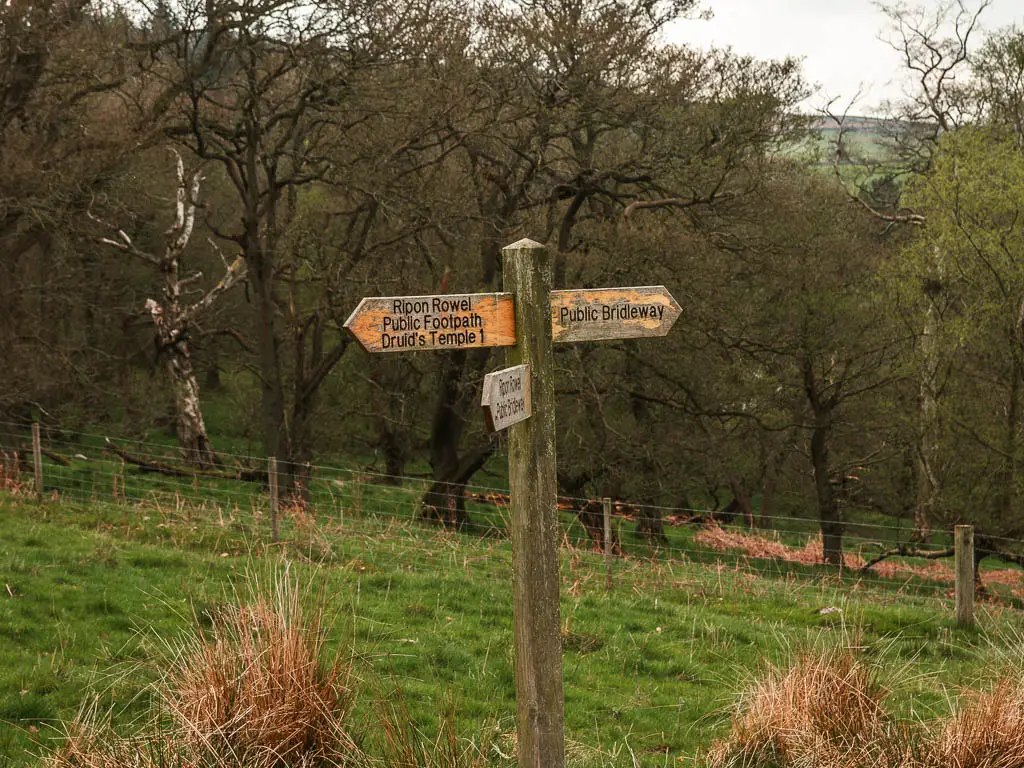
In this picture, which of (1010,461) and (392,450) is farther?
(392,450)

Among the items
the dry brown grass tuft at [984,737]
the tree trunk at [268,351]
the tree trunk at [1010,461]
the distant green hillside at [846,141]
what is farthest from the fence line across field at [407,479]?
the distant green hillside at [846,141]

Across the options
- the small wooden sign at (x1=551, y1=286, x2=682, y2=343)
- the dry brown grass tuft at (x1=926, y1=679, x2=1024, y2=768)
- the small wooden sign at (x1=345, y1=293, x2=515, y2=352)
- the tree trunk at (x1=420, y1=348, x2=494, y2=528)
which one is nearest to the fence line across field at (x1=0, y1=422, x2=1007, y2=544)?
the tree trunk at (x1=420, y1=348, x2=494, y2=528)

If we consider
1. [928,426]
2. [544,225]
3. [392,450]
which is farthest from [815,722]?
[392,450]

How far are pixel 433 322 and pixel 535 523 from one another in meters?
0.92

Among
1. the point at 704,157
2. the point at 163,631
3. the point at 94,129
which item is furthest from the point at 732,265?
the point at 163,631

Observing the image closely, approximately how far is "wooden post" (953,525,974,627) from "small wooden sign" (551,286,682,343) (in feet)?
18.8

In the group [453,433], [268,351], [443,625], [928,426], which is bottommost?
[443,625]

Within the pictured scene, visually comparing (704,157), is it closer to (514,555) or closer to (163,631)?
(163,631)

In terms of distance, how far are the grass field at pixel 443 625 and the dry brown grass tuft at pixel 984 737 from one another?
38cm

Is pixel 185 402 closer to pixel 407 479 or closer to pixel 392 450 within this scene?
pixel 392 450

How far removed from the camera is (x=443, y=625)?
784 cm

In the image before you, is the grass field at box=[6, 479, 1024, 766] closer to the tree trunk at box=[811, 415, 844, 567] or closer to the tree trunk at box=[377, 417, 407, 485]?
the tree trunk at box=[811, 415, 844, 567]

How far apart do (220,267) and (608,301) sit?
28451mm

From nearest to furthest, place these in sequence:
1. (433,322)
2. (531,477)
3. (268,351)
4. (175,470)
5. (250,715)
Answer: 1. (433,322)
2. (531,477)
3. (250,715)
4. (175,470)
5. (268,351)
